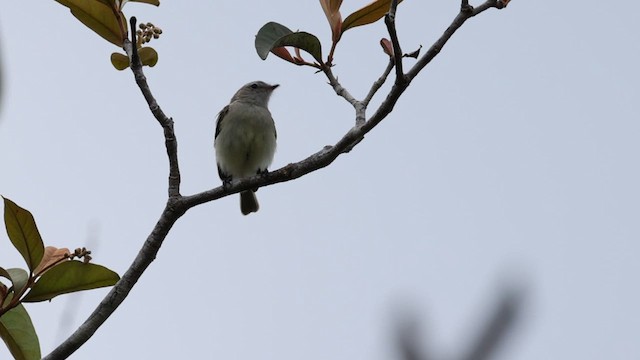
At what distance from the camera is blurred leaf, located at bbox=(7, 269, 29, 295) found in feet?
8.21

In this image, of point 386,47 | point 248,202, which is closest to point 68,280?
point 386,47

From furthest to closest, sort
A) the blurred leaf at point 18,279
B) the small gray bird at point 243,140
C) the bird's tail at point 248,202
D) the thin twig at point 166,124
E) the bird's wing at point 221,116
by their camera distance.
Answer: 1. the bird's tail at point 248,202
2. the bird's wing at point 221,116
3. the small gray bird at point 243,140
4. the thin twig at point 166,124
5. the blurred leaf at point 18,279

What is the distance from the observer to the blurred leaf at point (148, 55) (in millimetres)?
3199

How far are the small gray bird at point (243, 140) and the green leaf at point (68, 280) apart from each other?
452 cm

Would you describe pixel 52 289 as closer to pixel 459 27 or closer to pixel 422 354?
pixel 459 27

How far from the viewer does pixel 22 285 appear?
2518 mm

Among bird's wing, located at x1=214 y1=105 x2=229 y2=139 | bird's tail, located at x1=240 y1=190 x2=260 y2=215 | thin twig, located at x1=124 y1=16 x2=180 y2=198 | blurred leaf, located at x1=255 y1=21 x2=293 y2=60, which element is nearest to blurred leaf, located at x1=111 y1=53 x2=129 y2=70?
thin twig, located at x1=124 y1=16 x2=180 y2=198

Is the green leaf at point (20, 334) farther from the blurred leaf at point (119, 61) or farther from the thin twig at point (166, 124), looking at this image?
the blurred leaf at point (119, 61)

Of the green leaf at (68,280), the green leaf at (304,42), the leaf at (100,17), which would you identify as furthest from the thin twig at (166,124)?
the green leaf at (304,42)

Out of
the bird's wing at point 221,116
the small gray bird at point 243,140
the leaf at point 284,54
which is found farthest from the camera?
the bird's wing at point 221,116

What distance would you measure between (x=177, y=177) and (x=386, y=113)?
0.84 metres

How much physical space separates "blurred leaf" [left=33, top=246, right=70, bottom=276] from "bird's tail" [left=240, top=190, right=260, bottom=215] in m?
5.55

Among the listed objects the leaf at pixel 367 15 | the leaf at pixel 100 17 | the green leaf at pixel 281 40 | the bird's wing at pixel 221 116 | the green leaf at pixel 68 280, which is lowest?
the green leaf at pixel 68 280

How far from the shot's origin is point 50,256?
2645 mm
